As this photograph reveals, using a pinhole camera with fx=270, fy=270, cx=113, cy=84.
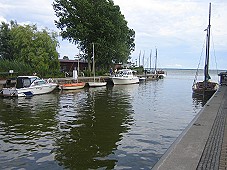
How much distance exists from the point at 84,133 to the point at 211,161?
675cm

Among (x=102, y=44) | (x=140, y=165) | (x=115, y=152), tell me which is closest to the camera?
(x=140, y=165)

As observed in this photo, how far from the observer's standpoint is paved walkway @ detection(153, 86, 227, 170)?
246 inches

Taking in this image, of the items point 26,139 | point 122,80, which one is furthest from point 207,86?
point 26,139

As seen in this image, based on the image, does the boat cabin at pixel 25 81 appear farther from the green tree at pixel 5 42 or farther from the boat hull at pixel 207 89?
the green tree at pixel 5 42

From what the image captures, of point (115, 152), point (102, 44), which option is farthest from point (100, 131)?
point (102, 44)

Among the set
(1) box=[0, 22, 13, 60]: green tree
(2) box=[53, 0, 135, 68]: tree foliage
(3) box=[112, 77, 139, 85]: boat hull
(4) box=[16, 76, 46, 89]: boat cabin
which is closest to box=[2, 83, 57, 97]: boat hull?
(4) box=[16, 76, 46, 89]: boat cabin

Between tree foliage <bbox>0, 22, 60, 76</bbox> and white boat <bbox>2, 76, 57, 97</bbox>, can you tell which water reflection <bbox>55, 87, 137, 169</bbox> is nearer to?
white boat <bbox>2, 76, 57, 97</bbox>

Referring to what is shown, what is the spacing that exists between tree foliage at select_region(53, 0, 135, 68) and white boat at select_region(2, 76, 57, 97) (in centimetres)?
2102

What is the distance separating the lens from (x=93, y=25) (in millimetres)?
52875

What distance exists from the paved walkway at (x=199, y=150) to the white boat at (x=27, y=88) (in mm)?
21255

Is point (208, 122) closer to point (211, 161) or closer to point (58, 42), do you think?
point (211, 161)

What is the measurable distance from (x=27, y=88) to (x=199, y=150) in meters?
24.3

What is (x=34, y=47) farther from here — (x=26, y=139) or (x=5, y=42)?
(x=26, y=139)

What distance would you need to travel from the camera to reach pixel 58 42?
52.2 meters
